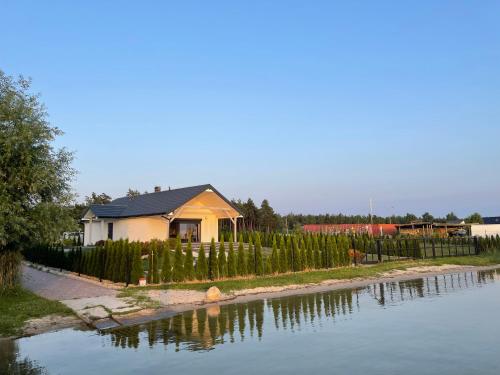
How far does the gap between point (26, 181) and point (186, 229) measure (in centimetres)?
2199

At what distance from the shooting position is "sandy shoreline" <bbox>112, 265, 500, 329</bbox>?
38.7 ft

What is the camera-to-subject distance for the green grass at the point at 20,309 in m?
10.2

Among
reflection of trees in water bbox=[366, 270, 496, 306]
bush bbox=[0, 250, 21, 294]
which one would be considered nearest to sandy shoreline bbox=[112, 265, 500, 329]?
reflection of trees in water bbox=[366, 270, 496, 306]

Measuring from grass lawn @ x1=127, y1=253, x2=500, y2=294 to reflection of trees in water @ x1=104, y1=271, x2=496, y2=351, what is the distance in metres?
2.52

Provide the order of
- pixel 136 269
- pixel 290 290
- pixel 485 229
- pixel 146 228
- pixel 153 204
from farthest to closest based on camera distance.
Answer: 1. pixel 485 229
2. pixel 153 204
3. pixel 146 228
4. pixel 136 269
5. pixel 290 290

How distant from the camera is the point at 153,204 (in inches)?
1299

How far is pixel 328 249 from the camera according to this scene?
2302 centimetres

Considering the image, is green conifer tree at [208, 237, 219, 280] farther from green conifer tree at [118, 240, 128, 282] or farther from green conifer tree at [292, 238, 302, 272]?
green conifer tree at [292, 238, 302, 272]

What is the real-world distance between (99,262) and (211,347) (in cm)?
1245

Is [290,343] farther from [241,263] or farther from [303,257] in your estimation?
[303,257]

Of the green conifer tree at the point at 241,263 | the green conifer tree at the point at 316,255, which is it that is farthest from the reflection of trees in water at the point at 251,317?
the green conifer tree at the point at 316,255

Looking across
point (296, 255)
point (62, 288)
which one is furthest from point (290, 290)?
point (62, 288)

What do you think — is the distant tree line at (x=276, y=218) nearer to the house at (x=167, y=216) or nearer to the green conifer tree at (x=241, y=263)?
the house at (x=167, y=216)

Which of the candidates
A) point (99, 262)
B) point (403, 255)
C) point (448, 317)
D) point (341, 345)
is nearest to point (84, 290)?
point (99, 262)
